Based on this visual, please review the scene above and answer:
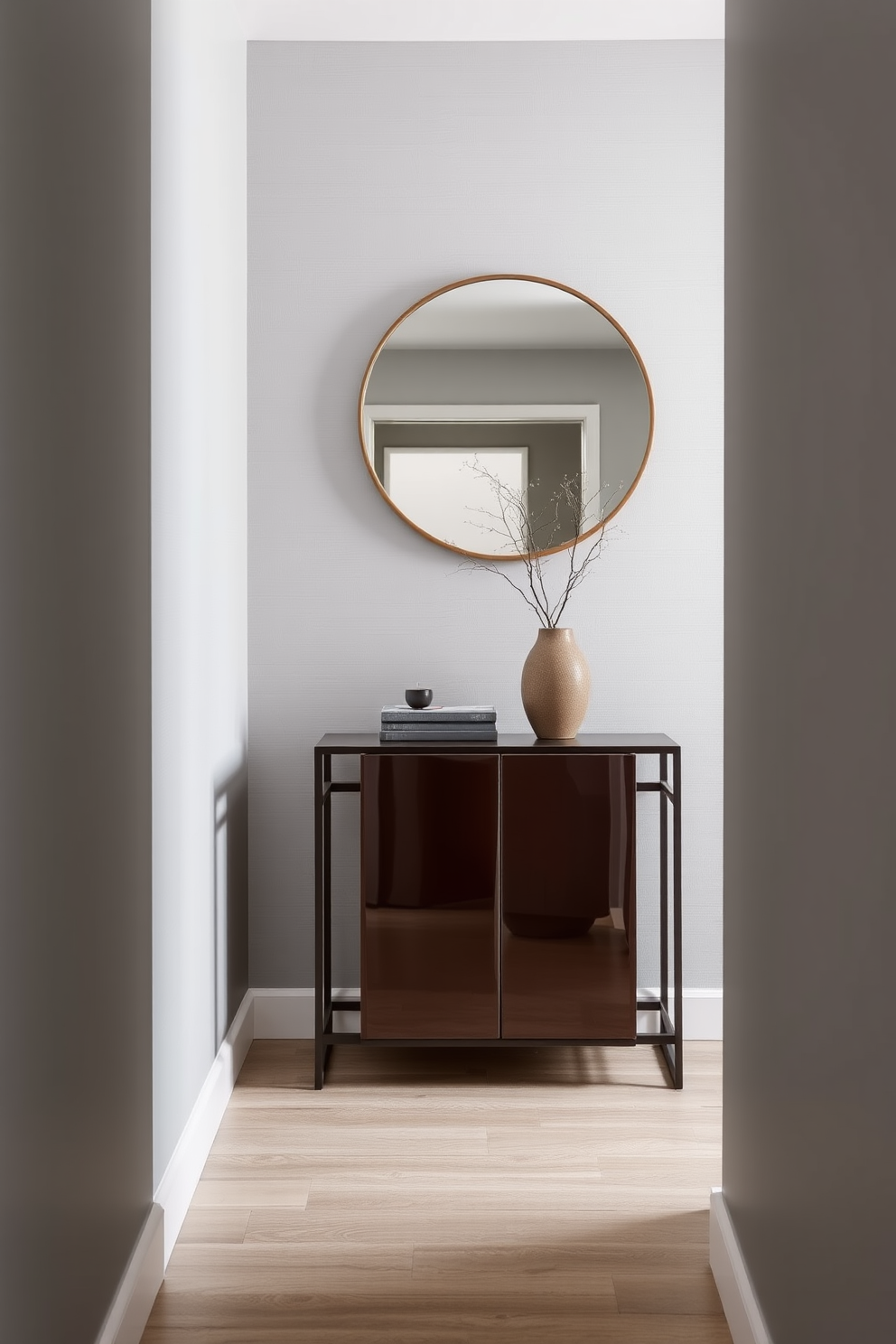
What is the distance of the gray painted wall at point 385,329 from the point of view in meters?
2.82

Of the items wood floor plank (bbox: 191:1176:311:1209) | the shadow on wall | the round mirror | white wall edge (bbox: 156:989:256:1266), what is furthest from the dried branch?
wood floor plank (bbox: 191:1176:311:1209)

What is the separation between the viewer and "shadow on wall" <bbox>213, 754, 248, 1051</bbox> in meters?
2.45

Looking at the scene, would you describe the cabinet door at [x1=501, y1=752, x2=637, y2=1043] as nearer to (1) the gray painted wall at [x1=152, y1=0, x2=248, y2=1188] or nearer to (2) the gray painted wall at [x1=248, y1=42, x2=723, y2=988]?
(2) the gray painted wall at [x1=248, y1=42, x2=723, y2=988]

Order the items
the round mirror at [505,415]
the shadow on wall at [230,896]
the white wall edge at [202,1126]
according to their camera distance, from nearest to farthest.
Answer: the white wall edge at [202,1126], the shadow on wall at [230,896], the round mirror at [505,415]

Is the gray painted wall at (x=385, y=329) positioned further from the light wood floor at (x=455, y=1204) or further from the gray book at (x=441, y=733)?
the light wood floor at (x=455, y=1204)

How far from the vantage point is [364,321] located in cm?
285

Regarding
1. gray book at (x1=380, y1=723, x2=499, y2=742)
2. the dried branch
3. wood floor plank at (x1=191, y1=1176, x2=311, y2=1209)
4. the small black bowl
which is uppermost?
the dried branch

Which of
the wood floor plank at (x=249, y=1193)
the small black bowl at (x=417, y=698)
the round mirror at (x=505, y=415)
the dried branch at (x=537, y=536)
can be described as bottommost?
the wood floor plank at (x=249, y=1193)

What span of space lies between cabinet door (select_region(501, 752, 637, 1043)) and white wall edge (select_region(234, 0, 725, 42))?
1.90 metres

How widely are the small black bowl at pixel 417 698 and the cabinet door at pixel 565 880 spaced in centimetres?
28
